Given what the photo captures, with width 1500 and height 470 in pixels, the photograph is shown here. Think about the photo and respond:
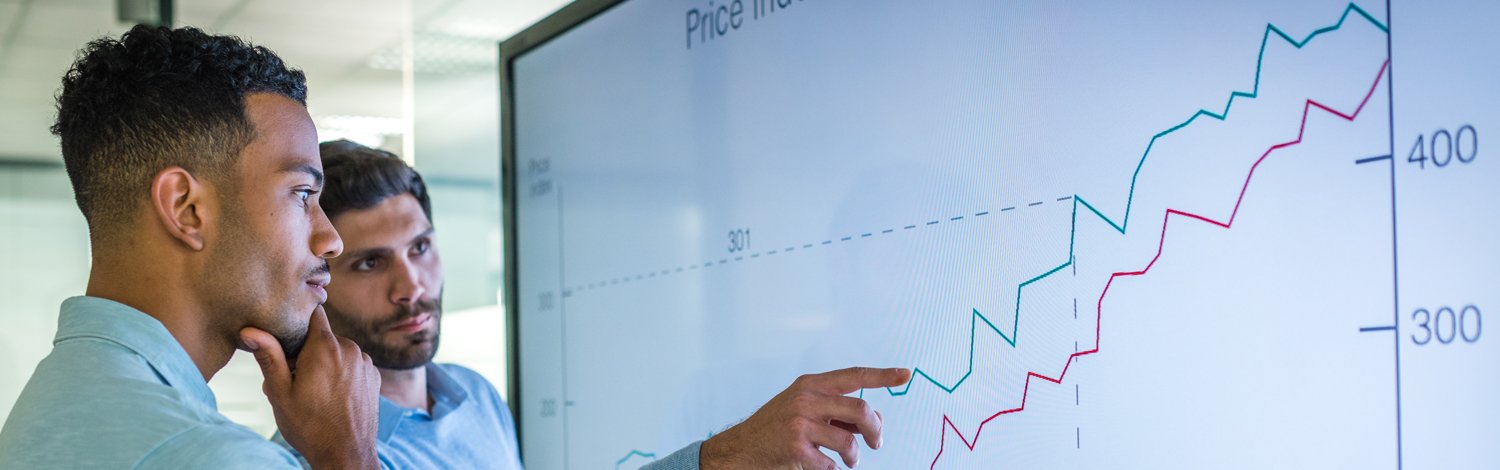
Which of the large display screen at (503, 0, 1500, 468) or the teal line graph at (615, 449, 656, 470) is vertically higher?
the large display screen at (503, 0, 1500, 468)

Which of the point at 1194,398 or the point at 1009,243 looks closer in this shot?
the point at 1194,398

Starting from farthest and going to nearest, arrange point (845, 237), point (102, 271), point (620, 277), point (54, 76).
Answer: point (54, 76)
point (620, 277)
point (845, 237)
point (102, 271)

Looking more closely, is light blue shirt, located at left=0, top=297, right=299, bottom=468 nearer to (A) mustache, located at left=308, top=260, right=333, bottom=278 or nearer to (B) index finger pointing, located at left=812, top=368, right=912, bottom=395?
(A) mustache, located at left=308, top=260, right=333, bottom=278

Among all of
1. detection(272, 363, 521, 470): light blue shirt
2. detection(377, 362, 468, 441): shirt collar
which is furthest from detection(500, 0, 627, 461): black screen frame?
detection(377, 362, 468, 441): shirt collar

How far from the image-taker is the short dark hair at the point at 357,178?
1808 mm

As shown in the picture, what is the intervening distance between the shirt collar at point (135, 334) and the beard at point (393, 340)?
0.62 metres

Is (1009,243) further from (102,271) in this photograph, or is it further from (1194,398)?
(102,271)

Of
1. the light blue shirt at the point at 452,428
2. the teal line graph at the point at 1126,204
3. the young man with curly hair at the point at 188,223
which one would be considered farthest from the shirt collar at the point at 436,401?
the teal line graph at the point at 1126,204

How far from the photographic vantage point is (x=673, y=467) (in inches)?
50.1

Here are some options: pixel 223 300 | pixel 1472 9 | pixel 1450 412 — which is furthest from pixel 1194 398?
pixel 223 300

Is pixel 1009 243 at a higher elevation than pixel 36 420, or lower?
higher

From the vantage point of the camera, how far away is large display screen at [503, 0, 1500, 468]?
0.93 meters

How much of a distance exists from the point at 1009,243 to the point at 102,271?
85cm

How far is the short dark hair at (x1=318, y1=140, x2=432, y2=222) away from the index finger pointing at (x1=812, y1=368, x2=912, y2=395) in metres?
0.89
